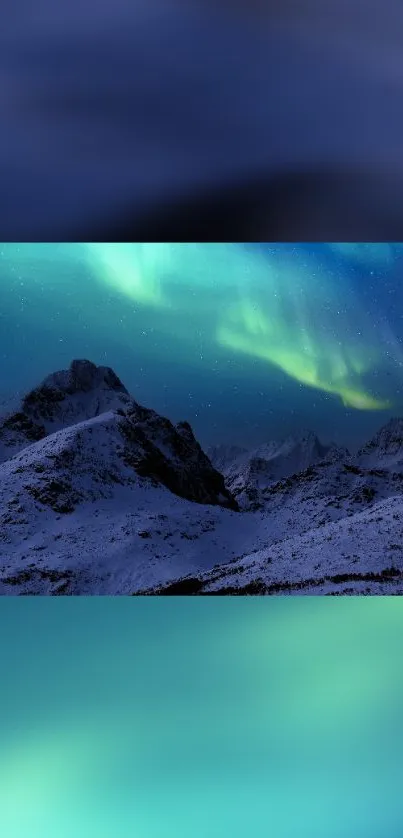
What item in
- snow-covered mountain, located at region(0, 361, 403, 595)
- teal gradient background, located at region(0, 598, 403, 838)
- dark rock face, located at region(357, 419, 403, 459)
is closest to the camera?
teal gradient background, located at region(0, 598, 403, 838)

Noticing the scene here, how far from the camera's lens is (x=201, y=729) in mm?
3248

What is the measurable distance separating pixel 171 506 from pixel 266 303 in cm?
128

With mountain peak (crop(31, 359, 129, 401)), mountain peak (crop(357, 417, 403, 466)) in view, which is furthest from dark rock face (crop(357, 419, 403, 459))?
mountain peak (crop(31, 359, 129, 401))

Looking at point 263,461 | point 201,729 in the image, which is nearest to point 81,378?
point 263,461

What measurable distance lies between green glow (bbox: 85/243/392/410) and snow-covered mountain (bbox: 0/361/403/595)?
0.41m

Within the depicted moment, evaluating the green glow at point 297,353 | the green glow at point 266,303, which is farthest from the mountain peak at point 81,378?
the green glow at point 297,353

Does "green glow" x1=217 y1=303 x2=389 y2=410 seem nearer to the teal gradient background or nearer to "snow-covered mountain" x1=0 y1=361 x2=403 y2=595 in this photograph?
"snow-covered mountain" x1=0 y1=361 x2=403 y2=595

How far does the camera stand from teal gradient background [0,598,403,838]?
2598 mm

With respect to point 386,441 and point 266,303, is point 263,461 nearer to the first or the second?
point 386,441

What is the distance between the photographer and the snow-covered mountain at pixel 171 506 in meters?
5.82

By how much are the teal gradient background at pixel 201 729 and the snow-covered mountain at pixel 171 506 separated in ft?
2.65
